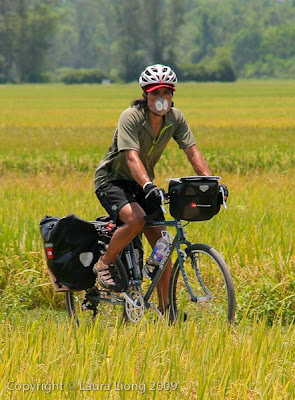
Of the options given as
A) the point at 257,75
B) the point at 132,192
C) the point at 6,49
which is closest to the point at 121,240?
the point at 132,192

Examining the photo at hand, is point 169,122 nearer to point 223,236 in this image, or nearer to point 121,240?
point 121,240

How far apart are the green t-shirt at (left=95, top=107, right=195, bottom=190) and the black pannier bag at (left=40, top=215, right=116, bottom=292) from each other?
0.99ft

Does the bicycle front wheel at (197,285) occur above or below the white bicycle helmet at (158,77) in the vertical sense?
below

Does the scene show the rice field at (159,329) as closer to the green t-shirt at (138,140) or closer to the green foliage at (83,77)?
the green t-shirt at (138,140)

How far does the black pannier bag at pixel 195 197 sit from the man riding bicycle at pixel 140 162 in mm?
138

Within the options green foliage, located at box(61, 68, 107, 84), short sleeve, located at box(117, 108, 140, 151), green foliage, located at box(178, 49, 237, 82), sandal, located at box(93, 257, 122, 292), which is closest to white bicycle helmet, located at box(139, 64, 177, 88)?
short sleeve, located at box(117, 108, 140, 151)

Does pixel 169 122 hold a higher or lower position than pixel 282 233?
higher

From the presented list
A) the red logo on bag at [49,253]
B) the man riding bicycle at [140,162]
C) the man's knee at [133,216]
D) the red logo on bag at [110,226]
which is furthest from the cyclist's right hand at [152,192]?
the red logo on bag at [49,253]

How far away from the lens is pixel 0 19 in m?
144

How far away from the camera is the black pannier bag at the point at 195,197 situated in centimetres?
550

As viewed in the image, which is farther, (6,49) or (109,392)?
(6,49)

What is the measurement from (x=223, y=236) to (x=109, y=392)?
403 cm

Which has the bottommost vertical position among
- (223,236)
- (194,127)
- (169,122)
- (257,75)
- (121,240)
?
(257,75)

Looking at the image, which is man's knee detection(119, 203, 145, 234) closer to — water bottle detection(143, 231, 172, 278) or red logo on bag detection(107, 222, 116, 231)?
water bottle detection(143, 231, 172, 278)
